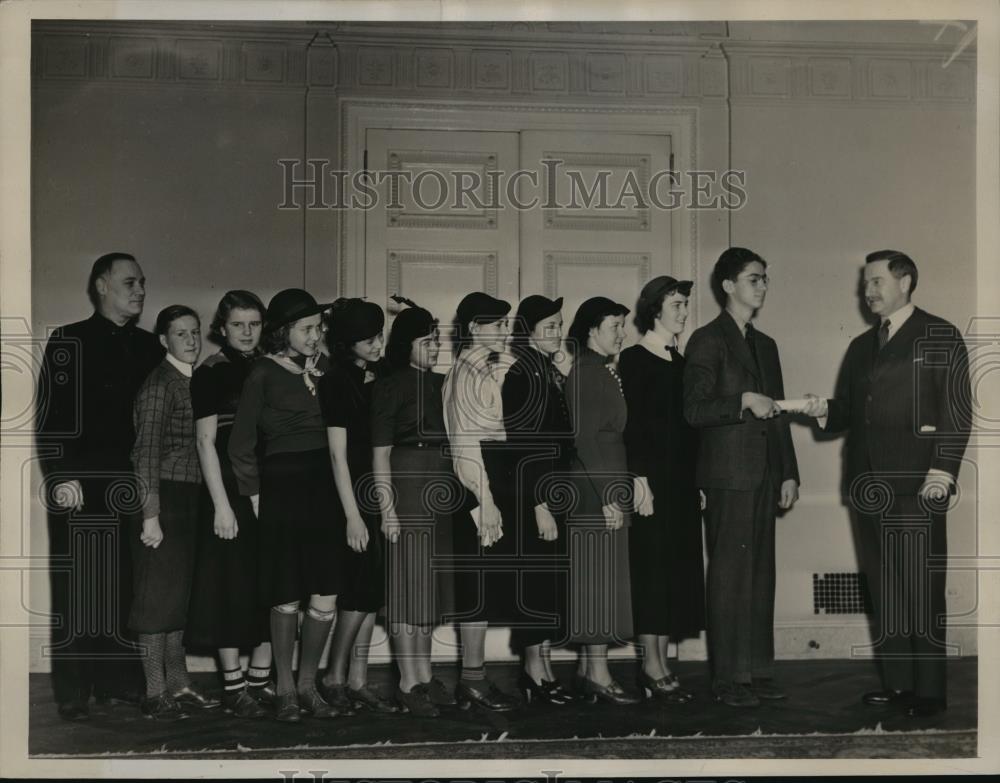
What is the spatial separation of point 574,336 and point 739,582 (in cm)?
136

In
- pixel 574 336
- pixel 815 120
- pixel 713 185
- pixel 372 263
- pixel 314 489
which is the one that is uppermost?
pixel 815 120

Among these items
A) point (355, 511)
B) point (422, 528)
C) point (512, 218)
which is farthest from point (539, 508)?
point (512, 218)

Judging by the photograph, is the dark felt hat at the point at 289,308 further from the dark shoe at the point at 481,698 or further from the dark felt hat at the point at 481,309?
the dark shoe at the point at 481,698

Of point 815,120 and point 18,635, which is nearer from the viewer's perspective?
point 18,635

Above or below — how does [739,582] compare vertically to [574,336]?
below

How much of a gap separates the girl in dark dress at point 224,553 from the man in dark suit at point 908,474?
2735 mm

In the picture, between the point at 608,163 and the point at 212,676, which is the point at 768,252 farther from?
the point at 212,676

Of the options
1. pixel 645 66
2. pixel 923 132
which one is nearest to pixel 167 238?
pixel 645 66

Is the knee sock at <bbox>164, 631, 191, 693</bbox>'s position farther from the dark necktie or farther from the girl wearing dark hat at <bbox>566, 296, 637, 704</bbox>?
the dark necktie

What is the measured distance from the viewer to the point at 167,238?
5.31 meters

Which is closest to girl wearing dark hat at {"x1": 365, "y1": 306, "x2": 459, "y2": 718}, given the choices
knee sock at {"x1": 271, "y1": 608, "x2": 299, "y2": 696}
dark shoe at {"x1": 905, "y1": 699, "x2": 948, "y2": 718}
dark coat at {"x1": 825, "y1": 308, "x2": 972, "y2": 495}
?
knee sock at {"x1": 271, "y1": 608, "x2": 299, "y2": 696}

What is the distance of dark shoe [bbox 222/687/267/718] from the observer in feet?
16.2

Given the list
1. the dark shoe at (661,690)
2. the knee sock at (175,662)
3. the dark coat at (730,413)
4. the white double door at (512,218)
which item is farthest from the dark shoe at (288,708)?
the dark coat at (730,413)

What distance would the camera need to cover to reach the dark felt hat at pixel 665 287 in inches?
209
